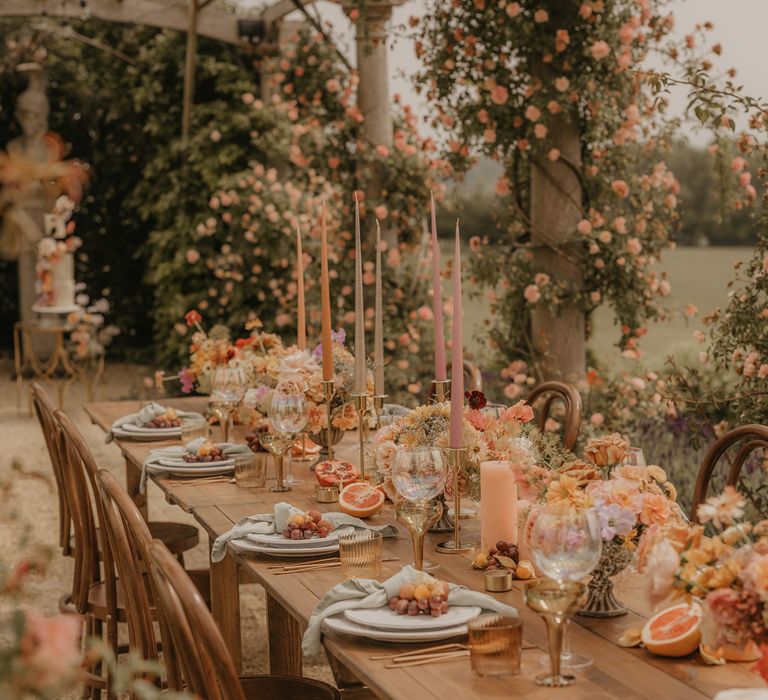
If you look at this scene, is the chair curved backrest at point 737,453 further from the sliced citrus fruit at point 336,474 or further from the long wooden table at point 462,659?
the sliced citrus fruit at point 336,474

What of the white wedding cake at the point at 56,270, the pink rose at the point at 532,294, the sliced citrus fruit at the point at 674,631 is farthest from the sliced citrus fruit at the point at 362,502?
the white wedding cake at the point at 56,270

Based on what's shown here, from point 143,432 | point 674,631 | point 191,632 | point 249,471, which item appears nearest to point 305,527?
point 191,632

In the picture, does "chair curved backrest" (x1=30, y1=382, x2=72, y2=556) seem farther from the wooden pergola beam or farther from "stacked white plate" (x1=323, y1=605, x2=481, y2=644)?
the wooden pergola beam

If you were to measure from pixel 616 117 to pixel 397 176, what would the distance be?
5.79 ft

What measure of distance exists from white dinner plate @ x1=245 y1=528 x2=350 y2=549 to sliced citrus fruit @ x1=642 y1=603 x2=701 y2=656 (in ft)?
2.36

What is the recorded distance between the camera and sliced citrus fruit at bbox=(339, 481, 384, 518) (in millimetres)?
2438

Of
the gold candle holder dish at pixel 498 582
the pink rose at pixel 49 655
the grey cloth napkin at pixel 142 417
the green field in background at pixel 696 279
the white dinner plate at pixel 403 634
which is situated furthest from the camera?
the green field in background at pixel 696 279

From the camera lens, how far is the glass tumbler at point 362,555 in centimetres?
197

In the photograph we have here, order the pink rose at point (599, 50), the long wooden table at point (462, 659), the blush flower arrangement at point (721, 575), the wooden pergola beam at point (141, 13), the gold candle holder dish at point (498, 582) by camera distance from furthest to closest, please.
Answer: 1. the wooden pergola beam at point (141, 13)
2. the pink rose at point (599, 50)
3. the gold candle holder dish at point (498, 582)
4. the long wooden table at point (462, 659)
5. the blush flower arrangement at point (721, 575)

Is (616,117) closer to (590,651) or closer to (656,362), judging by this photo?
(656,362)

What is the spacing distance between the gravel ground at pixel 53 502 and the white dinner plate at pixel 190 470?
301 mm

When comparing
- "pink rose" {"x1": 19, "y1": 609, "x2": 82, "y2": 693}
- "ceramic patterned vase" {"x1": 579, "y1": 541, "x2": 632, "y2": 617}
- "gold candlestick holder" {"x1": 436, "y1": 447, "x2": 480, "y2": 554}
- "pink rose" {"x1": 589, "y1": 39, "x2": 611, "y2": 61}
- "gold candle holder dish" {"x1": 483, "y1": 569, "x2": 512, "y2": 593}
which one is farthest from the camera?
"pink rose" {"x1": 589, "y1": 39, "x2": 611, "y2": 61}

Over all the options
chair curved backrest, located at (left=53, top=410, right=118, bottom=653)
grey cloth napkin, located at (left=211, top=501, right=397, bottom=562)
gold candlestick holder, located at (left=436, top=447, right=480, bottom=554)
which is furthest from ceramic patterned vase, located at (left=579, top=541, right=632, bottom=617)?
chair curved backrest, located at (left=53, top=410, right=118, bottom=653)

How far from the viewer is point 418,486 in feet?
6.55
